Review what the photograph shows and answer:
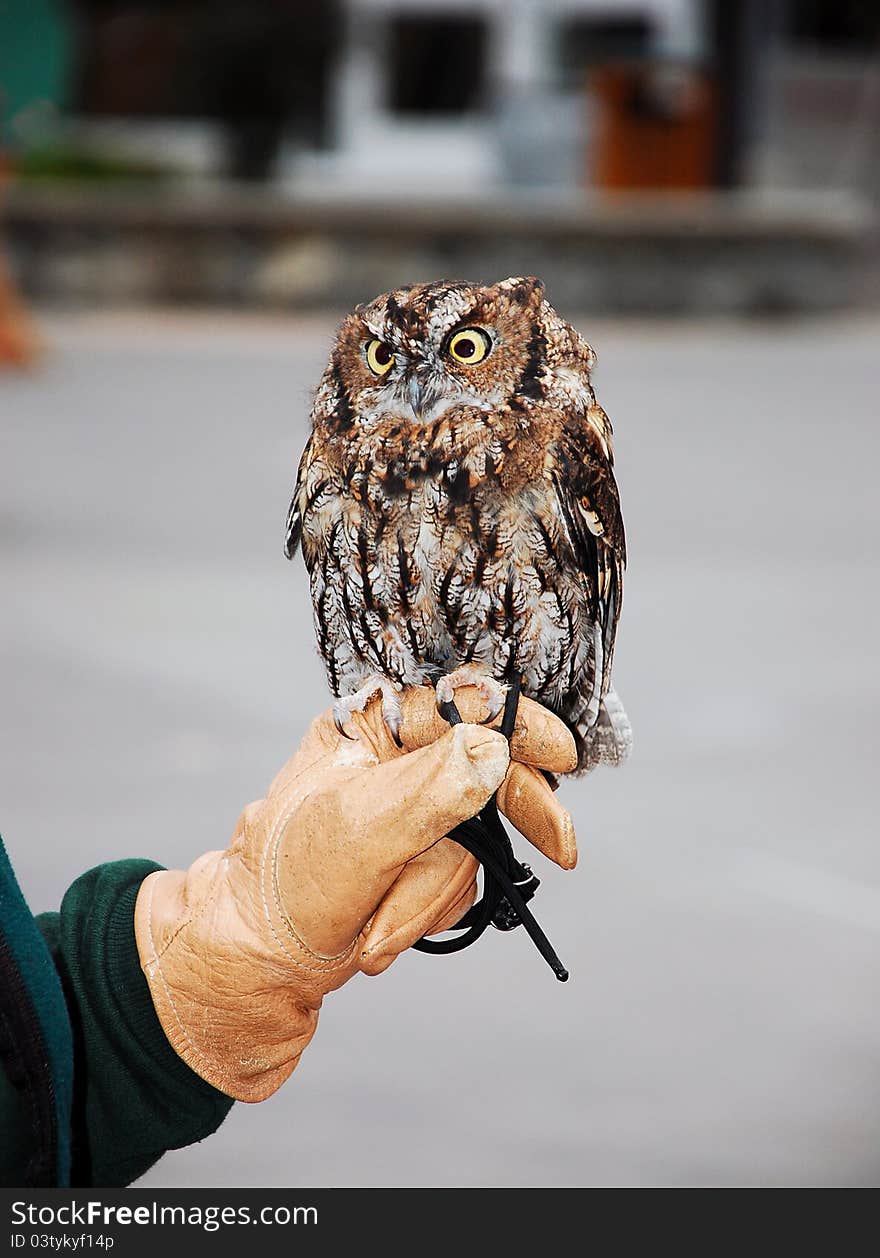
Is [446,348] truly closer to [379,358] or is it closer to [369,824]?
[379,358]

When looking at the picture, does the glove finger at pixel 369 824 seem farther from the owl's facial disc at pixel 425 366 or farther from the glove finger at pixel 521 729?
the owl's facial disc at pixel 425 366

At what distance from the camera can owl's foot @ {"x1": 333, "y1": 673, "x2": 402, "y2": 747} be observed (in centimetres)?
166

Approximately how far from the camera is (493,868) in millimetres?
1593

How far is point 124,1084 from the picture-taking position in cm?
166

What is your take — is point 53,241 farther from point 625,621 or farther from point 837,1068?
point 837,1068

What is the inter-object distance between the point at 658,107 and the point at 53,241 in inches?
203

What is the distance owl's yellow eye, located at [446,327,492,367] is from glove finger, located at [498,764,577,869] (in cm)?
43

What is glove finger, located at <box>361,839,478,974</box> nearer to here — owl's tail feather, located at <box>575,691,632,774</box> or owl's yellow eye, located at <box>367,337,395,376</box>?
owl's tail feather, located at <box>575,691,632,774</box>

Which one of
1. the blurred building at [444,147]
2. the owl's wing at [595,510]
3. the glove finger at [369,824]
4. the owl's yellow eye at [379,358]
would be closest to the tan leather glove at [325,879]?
the glove finger at [369,824]

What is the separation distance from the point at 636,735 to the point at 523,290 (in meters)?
3.22

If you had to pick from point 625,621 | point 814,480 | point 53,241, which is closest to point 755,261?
point 814,480

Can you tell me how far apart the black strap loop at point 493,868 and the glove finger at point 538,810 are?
20mm

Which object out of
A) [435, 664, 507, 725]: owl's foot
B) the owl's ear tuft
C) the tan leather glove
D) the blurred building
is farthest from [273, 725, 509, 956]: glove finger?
the blurred building

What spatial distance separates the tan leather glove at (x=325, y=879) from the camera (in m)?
1.53
